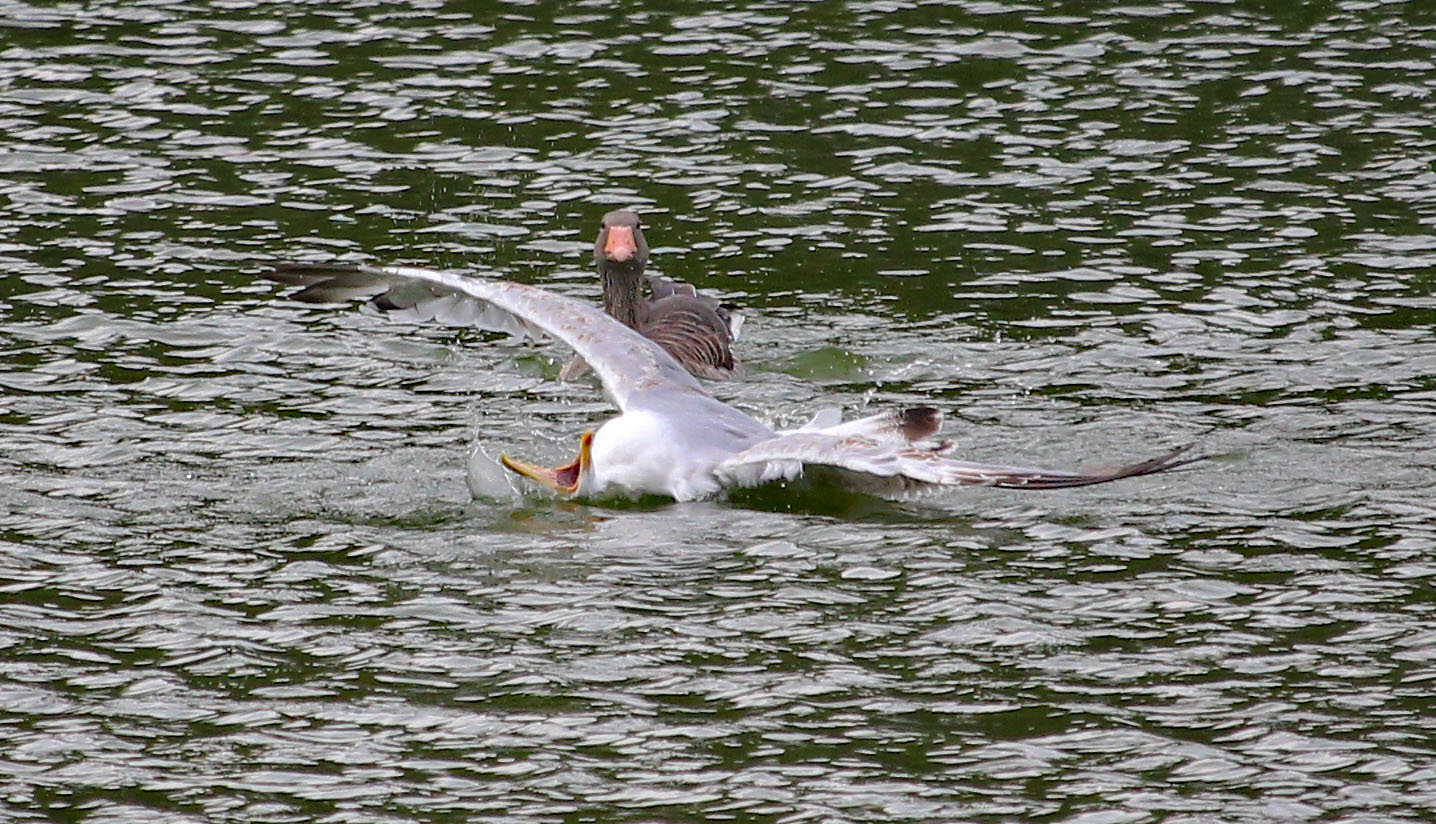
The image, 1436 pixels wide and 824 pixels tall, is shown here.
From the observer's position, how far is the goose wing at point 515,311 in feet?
41.4

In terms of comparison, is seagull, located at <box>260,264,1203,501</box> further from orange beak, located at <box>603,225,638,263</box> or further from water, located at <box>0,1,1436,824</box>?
orange beak, located at <box>603,225,638,263</box>

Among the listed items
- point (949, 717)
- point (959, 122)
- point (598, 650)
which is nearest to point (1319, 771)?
point (949, 717)

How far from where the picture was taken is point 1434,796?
325 inches

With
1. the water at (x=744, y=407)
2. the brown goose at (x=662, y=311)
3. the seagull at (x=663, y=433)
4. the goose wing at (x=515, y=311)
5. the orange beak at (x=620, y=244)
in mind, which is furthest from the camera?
the orange beak at (x=620, y=244)

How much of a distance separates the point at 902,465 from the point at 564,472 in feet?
6.92

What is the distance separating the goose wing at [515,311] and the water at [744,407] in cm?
63

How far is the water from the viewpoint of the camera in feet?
29.0

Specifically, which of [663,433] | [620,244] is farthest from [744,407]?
[663,433]

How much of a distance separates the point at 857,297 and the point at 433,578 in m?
6.15

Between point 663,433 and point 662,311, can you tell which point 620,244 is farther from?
point 663,433

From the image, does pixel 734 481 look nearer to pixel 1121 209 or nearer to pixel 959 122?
pixel 1121 209

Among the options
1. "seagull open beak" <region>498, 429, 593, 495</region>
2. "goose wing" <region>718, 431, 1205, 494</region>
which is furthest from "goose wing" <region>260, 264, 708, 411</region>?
"goose wing" <region>718, 431, 1205, 494</region>

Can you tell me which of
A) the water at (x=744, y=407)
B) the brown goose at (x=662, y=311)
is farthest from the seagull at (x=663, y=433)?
the brown goose at (x=662, y=311)

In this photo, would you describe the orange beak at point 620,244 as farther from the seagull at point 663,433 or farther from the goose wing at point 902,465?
the goose wing at point 902,465
